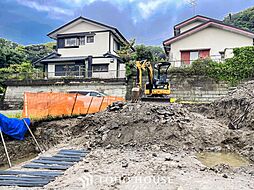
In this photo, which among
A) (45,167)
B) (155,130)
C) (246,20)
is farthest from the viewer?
(246,20)

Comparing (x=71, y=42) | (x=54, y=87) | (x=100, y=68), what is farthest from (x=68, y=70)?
(x=54, y=87)

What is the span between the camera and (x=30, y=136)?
30.7ft

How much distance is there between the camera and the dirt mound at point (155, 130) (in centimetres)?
782

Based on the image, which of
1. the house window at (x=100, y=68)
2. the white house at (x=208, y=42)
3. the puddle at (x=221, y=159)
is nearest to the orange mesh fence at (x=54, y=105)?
the puddle at (x=221, y=159)

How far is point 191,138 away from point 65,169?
12.7ft

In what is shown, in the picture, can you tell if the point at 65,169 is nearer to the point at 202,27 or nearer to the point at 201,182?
the point at 201,182

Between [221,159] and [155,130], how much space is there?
2.00 metres

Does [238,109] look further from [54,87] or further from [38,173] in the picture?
[54,87]

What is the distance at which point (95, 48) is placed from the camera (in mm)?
23016

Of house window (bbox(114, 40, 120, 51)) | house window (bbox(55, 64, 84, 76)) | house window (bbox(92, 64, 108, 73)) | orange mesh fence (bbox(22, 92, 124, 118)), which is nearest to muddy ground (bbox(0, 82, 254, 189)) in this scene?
orange mesh fence (bbox(22, 92, 124, 118))

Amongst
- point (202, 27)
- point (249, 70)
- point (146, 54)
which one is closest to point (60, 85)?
point (146, 54)

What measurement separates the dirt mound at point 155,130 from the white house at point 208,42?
10.8 meters

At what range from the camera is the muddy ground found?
499 centimetres

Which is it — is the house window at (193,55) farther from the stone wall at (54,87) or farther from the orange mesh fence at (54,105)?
the orange mesh fence at (54,105)
